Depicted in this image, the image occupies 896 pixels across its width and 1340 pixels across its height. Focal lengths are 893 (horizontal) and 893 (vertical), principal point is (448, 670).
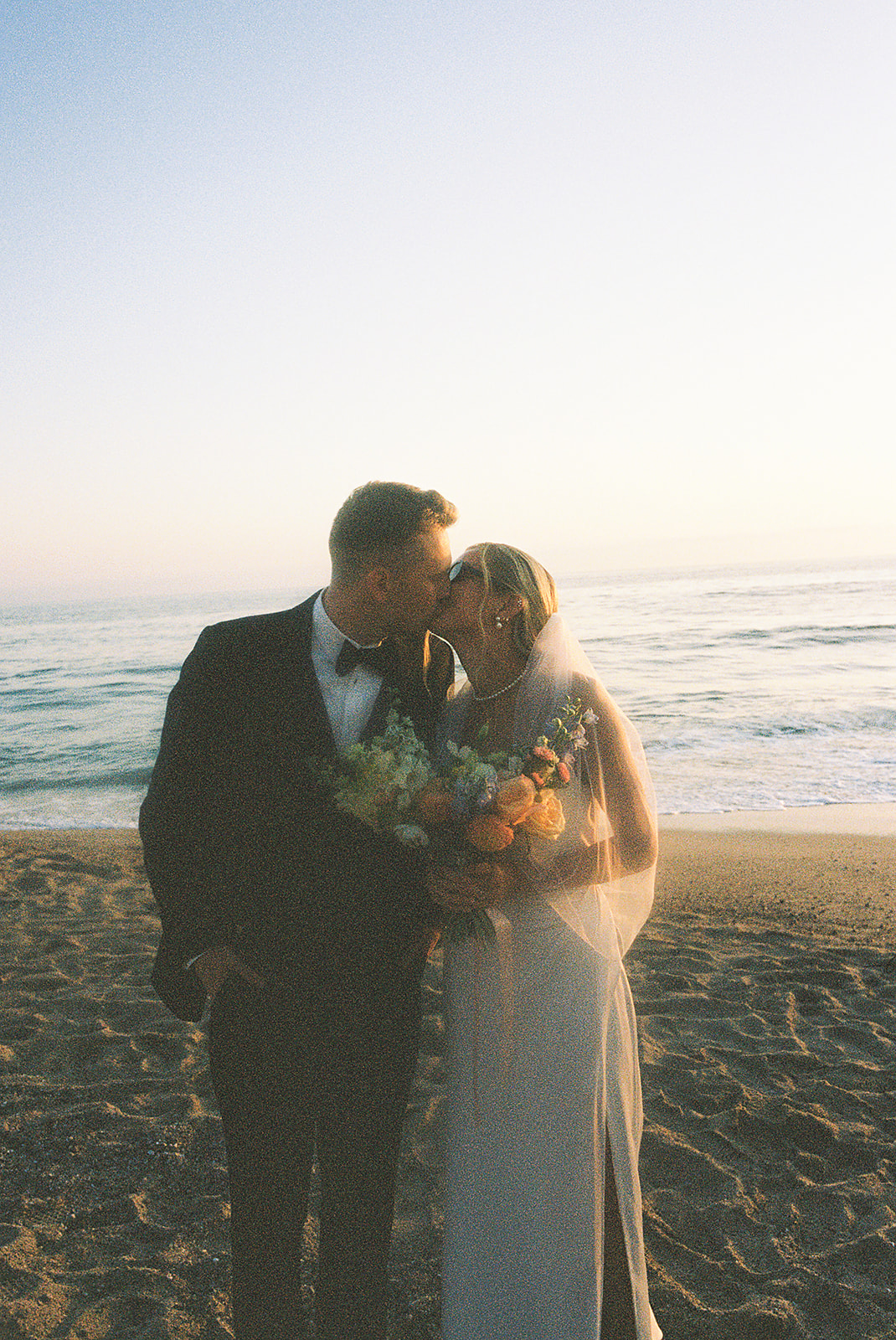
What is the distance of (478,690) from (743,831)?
8294 millimetres

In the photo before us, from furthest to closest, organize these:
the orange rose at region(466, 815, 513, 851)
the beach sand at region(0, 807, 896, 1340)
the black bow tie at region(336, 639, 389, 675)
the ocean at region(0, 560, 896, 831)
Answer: the ocean at region(0, 560, 896, 831) < the beach sand at region(0, 807, 896, 1340) < the black bow tie at region(336, 639, 389, 675) < the orange rose at region(466, 815, 513, 851)

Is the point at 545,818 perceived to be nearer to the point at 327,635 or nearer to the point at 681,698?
the point at 327,635

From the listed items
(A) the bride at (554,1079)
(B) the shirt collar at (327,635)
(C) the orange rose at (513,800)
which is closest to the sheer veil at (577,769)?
(A) the bride at (554,1079)

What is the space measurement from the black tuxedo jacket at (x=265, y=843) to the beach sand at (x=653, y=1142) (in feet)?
4.70

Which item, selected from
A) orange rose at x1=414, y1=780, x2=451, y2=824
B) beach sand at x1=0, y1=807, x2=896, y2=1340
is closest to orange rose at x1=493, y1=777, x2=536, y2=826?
orange rose at x1=414, y1=780, x2=451, y2=824

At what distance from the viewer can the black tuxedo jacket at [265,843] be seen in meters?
2.49

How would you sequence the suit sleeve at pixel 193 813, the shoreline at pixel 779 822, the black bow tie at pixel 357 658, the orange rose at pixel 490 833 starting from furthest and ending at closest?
the shoreline at pixel 779 822 → the black bow tie at pixel 357 658 → the suit sleeve at pixel 193 813 → the orange rose at pixel 490 833

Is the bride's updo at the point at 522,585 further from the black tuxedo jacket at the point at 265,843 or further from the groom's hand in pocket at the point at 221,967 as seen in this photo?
the groom's hand in pocket at the point at 221,967

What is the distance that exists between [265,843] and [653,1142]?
8.75 feet

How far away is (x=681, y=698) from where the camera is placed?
19422 millimetres

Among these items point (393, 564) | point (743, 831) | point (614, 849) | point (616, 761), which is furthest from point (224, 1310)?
point (743, 831)

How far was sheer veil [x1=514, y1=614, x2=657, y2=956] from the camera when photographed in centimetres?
264

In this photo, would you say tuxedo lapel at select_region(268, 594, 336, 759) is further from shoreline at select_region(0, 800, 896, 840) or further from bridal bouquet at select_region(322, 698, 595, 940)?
shoreline at select_region(0, 800, 896, 840)

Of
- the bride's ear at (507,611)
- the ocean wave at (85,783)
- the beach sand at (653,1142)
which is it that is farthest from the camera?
the ocean wave at (85,783)
